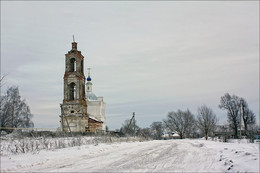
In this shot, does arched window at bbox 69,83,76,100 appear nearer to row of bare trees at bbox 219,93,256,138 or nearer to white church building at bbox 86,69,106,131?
white church building at bbox 86,69,106,131

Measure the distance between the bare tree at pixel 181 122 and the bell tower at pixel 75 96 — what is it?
54.1 m

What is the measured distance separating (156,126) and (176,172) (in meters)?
115

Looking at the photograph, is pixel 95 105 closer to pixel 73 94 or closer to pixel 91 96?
pixel 91 96

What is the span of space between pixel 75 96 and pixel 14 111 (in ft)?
38.6

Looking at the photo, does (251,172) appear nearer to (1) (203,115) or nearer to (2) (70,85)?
(2) (70,85)

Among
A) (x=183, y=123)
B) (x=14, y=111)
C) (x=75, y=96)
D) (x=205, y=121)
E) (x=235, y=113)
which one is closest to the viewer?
(x=75, y=96)

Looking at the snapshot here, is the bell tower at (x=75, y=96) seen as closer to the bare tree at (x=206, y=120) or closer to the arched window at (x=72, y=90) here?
the arched window at (x=72, y=90)

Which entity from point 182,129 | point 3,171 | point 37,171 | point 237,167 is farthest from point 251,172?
point 182,129

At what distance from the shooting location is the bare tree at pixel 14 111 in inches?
1651

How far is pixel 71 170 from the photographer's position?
780cm

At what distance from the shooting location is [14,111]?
145ft

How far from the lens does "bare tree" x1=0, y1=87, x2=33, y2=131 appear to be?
41.9 meters

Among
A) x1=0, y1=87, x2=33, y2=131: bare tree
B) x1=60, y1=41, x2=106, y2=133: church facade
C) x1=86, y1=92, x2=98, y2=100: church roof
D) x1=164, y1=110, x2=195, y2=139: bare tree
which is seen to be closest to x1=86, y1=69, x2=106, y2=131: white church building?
x1=86, y1=92, x2=98, y2=100: church roof

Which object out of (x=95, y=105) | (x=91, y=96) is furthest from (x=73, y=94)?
(x=91, y=96)
